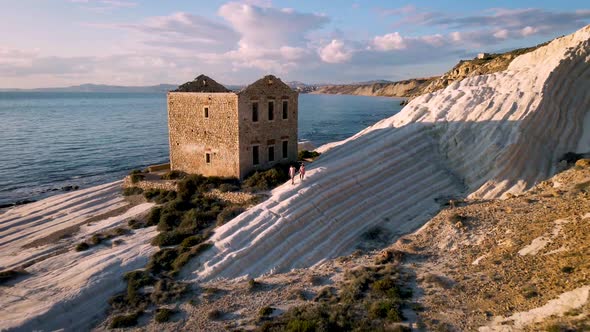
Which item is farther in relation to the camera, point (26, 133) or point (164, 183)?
point (26, 133)

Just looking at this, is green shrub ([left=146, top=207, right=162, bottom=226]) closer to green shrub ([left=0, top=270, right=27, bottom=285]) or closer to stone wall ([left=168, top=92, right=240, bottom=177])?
stone wall ([left=168, top=92, right=240, bottom=177])

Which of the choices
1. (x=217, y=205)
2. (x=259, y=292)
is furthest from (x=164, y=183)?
(x=259, y=292)

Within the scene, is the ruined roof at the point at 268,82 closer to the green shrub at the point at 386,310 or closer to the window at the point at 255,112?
the window at the point at 255,112

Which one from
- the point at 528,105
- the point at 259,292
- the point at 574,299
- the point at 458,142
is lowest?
the point at 259,292

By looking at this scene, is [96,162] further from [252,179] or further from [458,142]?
[458,142]

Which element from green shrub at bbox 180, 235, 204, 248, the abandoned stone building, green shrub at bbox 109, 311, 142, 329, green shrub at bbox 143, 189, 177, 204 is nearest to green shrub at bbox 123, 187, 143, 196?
green shrub at bbox 143, 189, 177, 204

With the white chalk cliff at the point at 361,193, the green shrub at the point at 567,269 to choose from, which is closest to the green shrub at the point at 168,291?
the white chalk cliff at the point at 361,193
